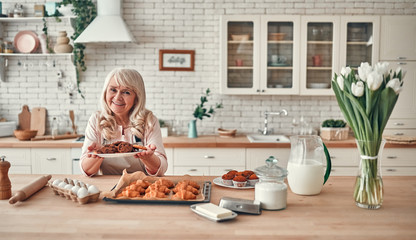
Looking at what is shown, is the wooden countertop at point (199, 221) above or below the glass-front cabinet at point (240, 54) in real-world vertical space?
below

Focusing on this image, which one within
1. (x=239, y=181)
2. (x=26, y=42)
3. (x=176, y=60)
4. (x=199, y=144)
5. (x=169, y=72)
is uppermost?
(x=26, y=42)

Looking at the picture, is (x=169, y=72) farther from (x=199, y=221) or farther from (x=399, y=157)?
(x=199, y=221)

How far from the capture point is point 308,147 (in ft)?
6.57

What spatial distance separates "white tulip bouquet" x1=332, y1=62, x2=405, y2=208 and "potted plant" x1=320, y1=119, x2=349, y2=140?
2.66 m

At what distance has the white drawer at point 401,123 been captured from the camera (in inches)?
182

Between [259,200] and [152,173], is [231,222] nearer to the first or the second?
[259,200]

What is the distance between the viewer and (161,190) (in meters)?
1.99

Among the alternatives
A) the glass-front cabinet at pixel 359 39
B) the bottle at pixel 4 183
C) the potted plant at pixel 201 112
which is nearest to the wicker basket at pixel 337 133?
the glass-front cabinet at pixel 359 39

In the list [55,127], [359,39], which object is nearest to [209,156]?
[55,127]

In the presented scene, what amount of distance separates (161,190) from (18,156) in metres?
2.94

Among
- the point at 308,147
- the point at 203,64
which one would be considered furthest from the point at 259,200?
the point at 203,64

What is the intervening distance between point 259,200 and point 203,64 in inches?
128

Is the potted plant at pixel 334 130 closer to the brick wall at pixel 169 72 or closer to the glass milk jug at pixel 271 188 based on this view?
the brick wall at pixel 169 72

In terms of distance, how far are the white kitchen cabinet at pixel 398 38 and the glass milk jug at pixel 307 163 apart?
3040mm
